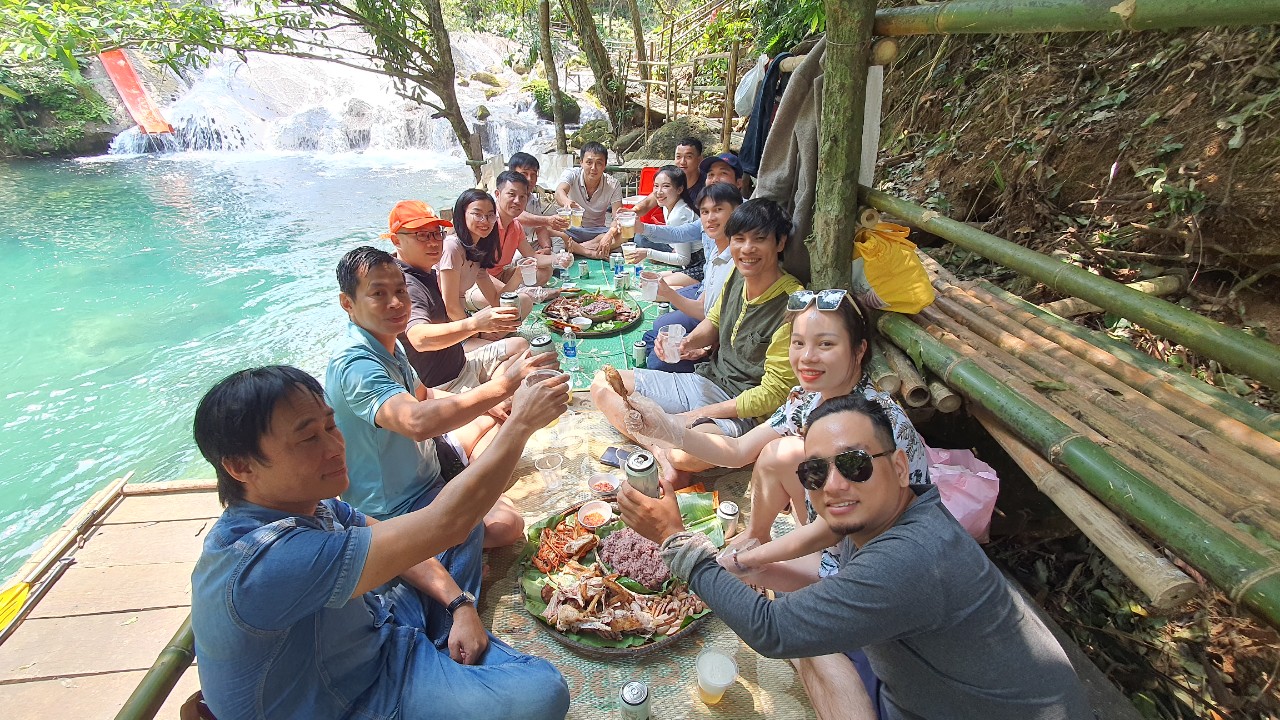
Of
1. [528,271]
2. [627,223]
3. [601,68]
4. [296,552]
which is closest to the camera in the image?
[296,552]

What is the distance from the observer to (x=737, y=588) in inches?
80.2

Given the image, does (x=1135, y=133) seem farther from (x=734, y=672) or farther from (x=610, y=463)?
(x=734, y=672)

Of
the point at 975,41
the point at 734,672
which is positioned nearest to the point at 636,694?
the point at 734,672

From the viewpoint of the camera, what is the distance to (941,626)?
178cm

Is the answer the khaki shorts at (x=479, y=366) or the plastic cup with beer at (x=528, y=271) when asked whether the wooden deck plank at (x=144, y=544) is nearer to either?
the khaki shorts at (x=479, y=366)

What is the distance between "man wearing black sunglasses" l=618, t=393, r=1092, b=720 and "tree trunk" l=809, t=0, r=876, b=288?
1.70 metres

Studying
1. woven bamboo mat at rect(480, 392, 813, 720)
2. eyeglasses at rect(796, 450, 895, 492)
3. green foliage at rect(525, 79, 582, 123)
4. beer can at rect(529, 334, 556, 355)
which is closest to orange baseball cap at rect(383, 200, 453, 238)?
beer can at rect(529, 334, 556, 355)

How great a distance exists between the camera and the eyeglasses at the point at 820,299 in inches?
110

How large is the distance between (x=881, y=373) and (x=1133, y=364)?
1065mm

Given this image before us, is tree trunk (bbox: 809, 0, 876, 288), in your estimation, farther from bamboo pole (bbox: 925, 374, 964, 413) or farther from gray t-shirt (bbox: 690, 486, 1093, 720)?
gray t-shirt (bbox: 690, 486, 1093, 720)

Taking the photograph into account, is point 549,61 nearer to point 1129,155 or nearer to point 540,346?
point 1129,155

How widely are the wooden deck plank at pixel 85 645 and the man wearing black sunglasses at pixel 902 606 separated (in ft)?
12.5

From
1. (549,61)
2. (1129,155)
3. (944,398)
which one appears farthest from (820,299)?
(549,61)

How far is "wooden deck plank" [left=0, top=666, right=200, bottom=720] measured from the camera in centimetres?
323
